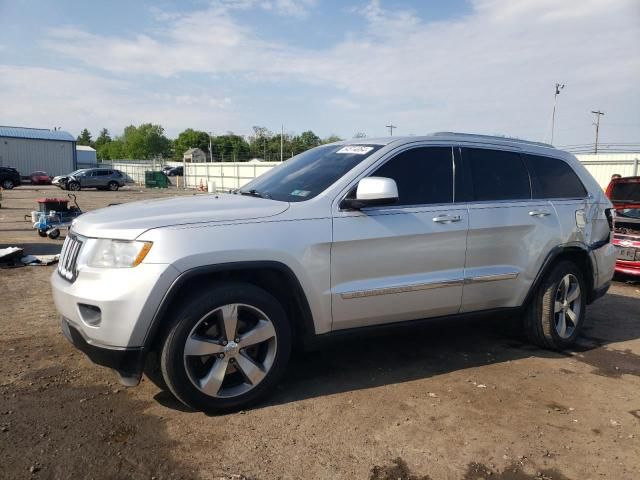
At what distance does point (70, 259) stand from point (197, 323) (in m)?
0.99

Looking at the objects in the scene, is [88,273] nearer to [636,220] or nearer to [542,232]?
[542,232]

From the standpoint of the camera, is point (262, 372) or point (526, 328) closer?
point (262, 372)

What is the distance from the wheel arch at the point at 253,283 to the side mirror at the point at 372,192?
66 centimetres

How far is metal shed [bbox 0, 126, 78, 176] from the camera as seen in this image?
48.4 m

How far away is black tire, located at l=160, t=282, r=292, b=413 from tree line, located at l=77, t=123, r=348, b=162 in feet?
246

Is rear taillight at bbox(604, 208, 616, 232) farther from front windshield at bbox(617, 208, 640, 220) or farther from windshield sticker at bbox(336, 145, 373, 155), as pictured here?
front windshield at bbox(617, 208, 640, 220)

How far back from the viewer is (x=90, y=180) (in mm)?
37656

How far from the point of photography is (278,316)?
3400 mm

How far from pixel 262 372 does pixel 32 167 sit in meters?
54.2

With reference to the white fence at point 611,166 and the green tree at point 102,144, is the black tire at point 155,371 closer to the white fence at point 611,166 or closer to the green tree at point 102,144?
→ the white fence at point 611,166

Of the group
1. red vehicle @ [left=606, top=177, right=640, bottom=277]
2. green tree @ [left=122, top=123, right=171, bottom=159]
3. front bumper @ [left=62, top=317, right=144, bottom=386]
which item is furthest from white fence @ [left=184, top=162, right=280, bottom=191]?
green tree @ [left=122, top=123, right=171, bottom=159]

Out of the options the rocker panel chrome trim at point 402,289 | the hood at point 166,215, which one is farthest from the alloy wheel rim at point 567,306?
the hood at point 166,215

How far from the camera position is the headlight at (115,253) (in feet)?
9.98

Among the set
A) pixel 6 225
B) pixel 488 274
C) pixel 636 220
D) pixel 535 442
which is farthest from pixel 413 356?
pixel 6 225
